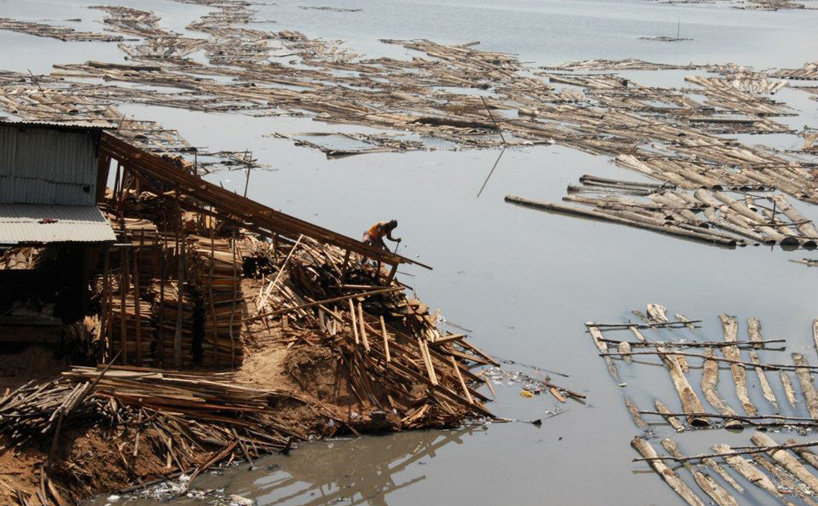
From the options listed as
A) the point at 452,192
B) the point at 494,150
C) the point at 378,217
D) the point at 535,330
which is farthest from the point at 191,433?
the point at 494,150

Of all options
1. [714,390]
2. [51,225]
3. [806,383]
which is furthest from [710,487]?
[51,225]

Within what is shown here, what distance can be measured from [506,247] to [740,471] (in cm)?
972

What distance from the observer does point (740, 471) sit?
12.6 meters

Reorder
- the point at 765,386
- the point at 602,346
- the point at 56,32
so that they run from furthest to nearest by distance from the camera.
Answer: the point at 56,32 → the point at 602,346 → the point at 765,386

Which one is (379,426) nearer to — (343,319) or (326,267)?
(343,319)

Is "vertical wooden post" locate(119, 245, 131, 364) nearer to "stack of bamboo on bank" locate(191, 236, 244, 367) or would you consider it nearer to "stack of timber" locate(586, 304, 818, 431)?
"stack of bamboo on bank" locate(191, 236, 244, 367)

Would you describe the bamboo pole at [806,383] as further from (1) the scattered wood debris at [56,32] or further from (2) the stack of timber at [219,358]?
(1) the scattered wood debris at [56,32]

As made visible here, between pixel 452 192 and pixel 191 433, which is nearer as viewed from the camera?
pixel 191 433

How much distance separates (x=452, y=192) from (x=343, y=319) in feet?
40.2

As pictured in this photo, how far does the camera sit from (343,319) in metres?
14.1

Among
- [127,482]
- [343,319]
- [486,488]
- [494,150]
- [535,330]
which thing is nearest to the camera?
[127,482]

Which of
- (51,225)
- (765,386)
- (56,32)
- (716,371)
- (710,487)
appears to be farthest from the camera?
(56,32)

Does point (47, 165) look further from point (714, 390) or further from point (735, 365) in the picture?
point (735, 365)

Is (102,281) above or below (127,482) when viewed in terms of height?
above
